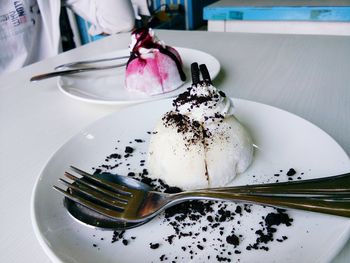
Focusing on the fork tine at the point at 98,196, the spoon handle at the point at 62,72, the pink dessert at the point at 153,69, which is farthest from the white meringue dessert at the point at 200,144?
the spoon handle at the point at 62,72

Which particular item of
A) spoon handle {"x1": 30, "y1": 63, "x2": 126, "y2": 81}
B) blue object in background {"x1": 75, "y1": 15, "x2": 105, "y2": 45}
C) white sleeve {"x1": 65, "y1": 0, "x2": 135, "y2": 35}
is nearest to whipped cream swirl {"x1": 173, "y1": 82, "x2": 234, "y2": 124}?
spoon handle {"x1": 30, "y1": 63, "x2": 126, "y2": 81}

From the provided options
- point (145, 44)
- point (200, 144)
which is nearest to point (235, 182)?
point (200, 144)

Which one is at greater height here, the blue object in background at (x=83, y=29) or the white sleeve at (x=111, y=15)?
the white sleeve at (x=111, y=15)

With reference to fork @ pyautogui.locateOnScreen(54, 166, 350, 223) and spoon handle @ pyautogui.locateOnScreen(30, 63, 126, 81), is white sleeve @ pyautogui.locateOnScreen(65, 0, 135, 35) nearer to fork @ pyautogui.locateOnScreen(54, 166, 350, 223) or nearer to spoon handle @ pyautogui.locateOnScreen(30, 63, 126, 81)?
spoon handle @ pyautogui.locateOnScreen(30, 63, 126, 81)

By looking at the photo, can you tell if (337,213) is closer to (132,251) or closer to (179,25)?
(132,251)

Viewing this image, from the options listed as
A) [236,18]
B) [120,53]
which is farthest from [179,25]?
[120,53]

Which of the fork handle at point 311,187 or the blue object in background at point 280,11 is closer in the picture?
the fork handle at point 311,187

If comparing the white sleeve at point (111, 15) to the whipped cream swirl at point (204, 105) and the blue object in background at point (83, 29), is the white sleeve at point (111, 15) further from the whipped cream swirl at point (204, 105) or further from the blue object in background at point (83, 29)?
the blue object in background at point (83, 29)
